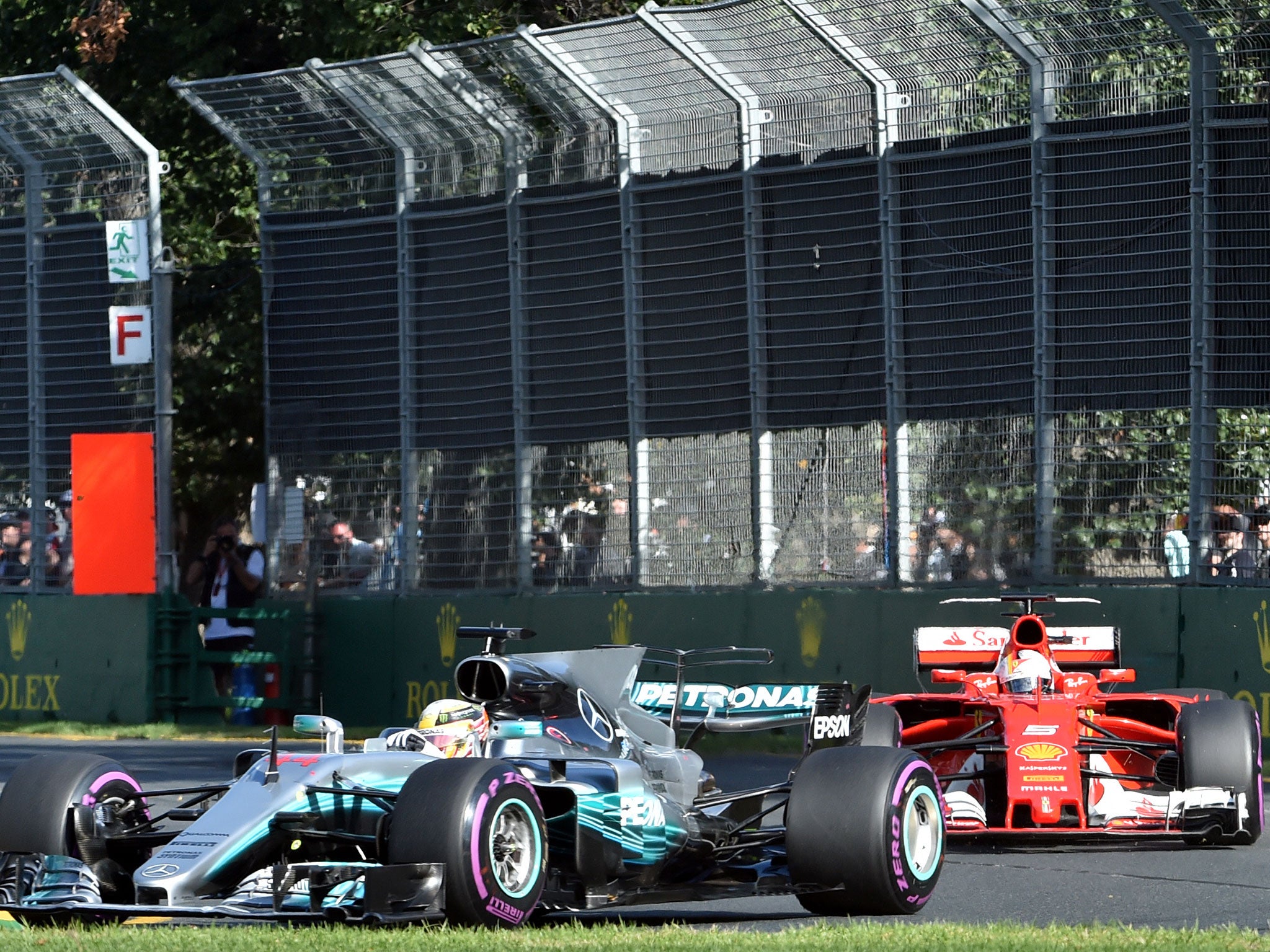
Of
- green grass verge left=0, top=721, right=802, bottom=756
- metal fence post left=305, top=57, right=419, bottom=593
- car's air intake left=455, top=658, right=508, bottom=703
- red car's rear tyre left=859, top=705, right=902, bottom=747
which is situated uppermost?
metal fence post left=305, top=57, right=419, bottom=593

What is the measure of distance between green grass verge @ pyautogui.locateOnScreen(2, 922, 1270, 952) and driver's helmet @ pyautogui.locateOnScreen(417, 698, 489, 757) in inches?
42.1

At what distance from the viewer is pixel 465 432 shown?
16.8 m

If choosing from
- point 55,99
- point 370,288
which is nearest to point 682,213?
point 370,288

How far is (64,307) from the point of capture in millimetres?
18938

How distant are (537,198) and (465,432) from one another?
1.90 meters

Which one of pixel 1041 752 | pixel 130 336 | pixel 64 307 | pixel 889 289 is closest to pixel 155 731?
pixel 130 336

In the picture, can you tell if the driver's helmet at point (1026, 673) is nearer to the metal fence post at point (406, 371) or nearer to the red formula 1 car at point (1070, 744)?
the red formula 1 car at point (1070, 744)

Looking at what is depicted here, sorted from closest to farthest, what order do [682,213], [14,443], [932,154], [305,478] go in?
[932,154]
[682,213]
[305,478]
[14,443]

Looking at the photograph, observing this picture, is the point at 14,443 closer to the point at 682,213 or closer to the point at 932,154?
the point at 682,213

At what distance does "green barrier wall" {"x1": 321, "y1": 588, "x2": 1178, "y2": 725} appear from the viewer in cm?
1315

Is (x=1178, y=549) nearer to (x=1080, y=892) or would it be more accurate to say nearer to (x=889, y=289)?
(x=889, y=289)

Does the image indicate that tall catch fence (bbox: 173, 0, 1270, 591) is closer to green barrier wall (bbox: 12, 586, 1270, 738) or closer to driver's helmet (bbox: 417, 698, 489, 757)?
green barrier wall (bbox: 12, 586, 1270, 738)

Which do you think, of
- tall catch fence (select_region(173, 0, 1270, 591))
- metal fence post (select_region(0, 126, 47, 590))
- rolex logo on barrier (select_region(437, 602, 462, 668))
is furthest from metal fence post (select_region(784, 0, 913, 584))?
metal fence post (select_region(0, 126, 47, 590))

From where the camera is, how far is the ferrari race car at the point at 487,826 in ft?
22.7
